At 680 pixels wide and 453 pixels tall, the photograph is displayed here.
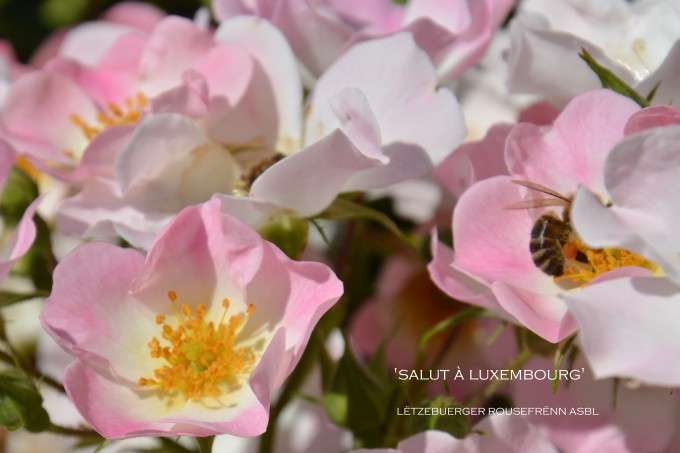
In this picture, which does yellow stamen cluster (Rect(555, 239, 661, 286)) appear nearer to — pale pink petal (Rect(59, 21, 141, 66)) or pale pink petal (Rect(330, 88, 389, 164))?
pale pink petal (Rect(330, 88, 389, 164))

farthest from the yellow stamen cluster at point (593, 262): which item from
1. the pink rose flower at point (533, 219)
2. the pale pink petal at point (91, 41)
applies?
the pale pink petal at point (91, 41)

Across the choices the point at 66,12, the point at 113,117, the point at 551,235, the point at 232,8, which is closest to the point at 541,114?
the point at 551,235

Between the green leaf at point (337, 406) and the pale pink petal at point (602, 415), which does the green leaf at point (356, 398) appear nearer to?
the green leaf at point (337, 406)

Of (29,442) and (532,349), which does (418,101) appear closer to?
(532,349)

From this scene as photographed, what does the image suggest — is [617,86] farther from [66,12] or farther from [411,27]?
[66,12]

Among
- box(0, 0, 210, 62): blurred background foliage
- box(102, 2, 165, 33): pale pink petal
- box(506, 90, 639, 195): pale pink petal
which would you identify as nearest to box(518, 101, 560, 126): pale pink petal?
box(506, 90, 639, 195): pale pink petal

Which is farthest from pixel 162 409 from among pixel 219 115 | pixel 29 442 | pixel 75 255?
pixel 29 442
